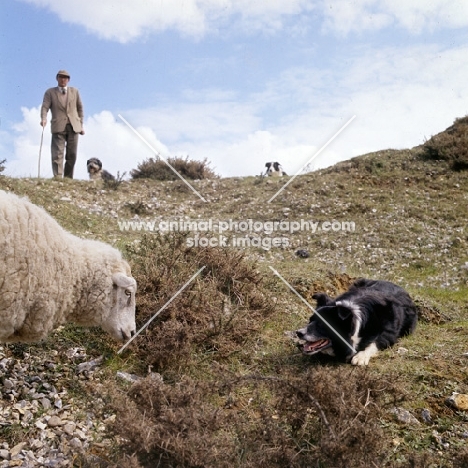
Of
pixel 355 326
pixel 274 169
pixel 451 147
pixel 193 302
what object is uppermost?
pixel 451 147

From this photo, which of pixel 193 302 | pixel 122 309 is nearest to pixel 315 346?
pixel 193 302

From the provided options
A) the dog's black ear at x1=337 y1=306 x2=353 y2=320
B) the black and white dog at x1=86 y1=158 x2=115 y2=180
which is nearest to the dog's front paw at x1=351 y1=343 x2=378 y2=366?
the dog's black ear at x1=337 y1=306 x2=353 y2=320

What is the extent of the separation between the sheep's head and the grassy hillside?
1.04 feet

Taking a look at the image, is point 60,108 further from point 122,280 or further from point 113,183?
point 122,280

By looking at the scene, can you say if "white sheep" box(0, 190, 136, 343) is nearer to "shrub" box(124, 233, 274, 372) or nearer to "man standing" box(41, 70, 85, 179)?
"shrub" box(124, 233, 274, 372)

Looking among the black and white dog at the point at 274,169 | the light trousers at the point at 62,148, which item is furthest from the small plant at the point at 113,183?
the black and white dog at the point at 274,169

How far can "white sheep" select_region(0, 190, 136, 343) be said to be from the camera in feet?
14.7

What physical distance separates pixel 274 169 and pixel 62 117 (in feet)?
25.5

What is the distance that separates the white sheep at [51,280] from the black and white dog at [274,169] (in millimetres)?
14259

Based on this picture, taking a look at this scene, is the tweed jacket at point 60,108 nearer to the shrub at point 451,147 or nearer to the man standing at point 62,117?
the man standing at point 62,117

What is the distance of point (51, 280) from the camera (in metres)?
4.75

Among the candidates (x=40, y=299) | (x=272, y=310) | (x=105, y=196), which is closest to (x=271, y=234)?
(x=105, y=196)

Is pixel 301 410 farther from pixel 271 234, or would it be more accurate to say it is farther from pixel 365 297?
pixel 271 234

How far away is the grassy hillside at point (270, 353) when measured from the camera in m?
3.57
